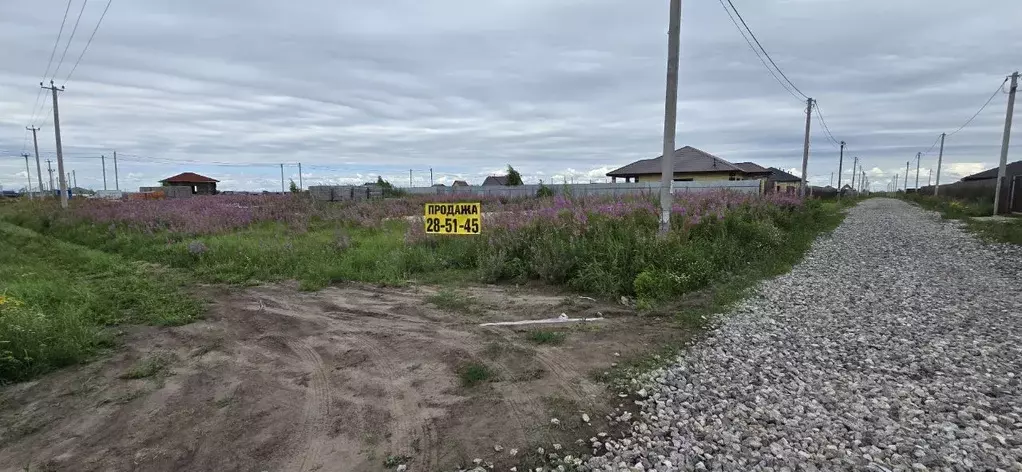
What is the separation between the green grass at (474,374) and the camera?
13.7 ft

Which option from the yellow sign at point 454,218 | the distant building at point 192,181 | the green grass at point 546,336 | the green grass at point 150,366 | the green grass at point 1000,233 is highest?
the distant building at point 192,181

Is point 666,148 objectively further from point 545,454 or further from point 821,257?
point 545,454

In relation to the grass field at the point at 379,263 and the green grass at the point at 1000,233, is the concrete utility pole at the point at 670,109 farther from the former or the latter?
the green grass at the point at 1000,233

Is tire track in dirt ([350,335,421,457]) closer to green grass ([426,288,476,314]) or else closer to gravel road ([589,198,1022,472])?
gravel road ([589,198,1022,472])

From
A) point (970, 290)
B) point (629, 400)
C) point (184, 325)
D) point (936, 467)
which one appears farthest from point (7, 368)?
point (970, 290)

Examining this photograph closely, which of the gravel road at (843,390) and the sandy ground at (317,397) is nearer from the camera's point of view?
the gravel road at (843,390)

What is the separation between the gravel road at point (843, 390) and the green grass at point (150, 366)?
4.07m

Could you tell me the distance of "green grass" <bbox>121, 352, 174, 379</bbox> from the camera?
448cm

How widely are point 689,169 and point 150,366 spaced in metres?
45.1

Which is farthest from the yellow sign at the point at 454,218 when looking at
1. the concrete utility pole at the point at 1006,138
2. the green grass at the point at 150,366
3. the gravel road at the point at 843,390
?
the concrete utility pole at the point at 1006,138

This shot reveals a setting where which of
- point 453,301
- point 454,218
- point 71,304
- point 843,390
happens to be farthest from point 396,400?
point 454,218

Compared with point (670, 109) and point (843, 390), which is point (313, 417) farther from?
point (670, 109)

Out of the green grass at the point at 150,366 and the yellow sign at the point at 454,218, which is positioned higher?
the yellow sign at the point at 454,218

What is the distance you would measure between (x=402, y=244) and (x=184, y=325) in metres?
5.37
